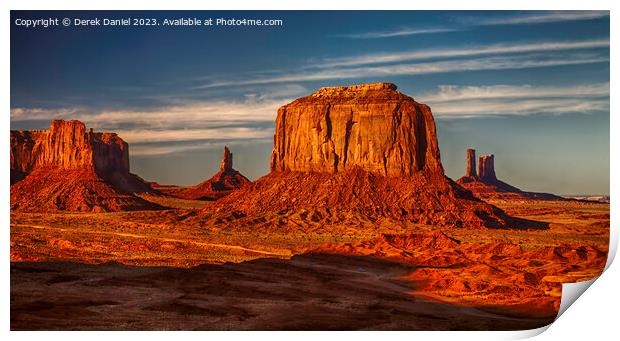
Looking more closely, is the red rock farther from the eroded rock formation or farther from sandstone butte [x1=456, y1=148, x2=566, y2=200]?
the eroded rock formation

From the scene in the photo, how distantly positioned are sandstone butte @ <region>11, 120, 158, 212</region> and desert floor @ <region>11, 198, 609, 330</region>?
3.15 metres

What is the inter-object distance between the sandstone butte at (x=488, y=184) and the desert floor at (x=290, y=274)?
2.04 metres

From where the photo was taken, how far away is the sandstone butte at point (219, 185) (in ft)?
122

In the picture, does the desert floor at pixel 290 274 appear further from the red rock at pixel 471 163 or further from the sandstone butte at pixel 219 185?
the red rock at pixel 471 163

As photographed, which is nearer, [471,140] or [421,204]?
[471,140]

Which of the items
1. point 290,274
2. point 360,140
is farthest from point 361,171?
point 290,274

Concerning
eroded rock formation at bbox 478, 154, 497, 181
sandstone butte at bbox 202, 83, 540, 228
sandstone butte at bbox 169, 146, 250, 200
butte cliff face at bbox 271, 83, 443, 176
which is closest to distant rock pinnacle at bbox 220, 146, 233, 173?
sandstone butte at bbox 169, 146, 250, 200

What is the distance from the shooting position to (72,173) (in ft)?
188

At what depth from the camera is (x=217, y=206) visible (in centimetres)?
4931

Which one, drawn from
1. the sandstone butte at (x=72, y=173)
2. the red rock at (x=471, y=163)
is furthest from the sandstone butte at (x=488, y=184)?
the sandstone butte at (x=72, y=173)

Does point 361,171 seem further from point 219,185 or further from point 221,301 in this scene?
point 221,301

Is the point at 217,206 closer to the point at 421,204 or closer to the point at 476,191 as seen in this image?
the point at 421,204
